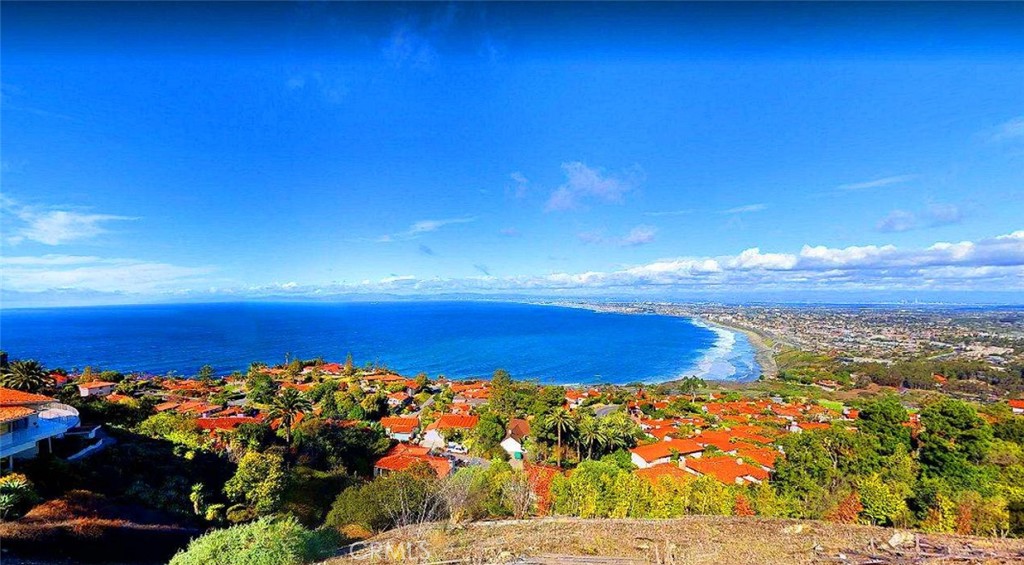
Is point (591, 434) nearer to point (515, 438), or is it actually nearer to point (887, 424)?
point (515, 438)

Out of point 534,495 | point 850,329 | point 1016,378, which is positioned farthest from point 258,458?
point 850,329

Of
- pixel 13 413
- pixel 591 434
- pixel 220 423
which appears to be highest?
pixel 13 413

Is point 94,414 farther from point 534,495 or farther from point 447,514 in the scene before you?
point 534,495

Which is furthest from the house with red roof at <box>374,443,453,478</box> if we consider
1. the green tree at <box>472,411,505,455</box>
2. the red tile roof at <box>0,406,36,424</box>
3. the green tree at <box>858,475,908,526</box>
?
the green tree at <box>858,475,908,526</box>

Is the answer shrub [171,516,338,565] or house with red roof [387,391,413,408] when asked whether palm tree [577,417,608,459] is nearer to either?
shrub [171,516,338,565]

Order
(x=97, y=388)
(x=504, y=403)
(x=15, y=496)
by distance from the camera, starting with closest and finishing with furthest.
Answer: (x=15, y=496) < (x=504, y=403) < (x=97, y=388)

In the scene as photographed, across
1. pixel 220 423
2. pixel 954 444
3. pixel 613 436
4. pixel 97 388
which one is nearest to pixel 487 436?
pixel 613 436

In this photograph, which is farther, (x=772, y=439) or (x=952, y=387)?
(x=952, y=387)
